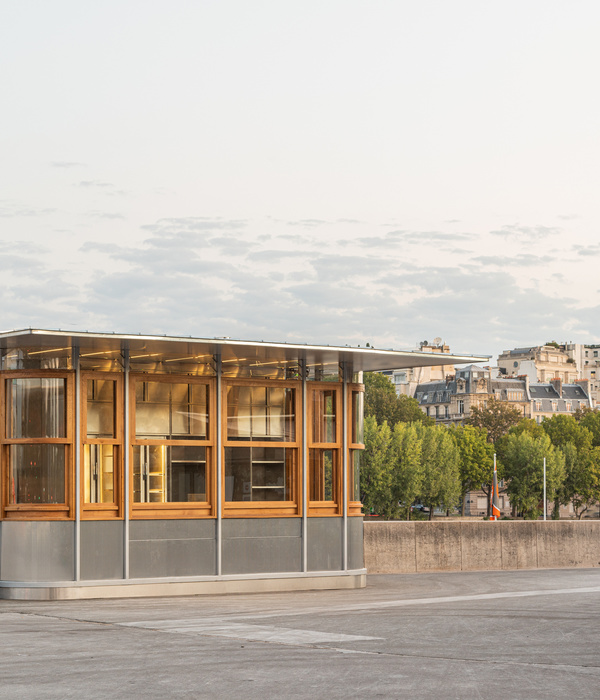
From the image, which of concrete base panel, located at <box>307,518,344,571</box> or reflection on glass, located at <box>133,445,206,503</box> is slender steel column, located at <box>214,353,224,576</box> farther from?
concrete base panel, located at <box>307,518,344,571</box>

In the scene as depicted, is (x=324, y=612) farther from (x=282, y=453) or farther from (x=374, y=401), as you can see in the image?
(x=374, y=401)

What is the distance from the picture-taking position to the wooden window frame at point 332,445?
2020 centimetres

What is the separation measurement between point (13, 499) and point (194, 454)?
120 inches

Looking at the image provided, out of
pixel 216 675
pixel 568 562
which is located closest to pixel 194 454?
pixel 216 675

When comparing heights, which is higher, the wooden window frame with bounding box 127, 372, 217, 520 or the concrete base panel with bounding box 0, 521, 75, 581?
the wooden window frame with bounding box 127, 372, 217, 520

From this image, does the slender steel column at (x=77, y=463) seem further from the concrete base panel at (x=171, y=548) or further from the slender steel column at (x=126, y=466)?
the concrete base panel at (x=171, y=548)

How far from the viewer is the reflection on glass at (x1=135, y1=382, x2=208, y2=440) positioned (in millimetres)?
18844

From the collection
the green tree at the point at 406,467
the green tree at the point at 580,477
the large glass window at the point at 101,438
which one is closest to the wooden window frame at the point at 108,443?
the large glass window at the point at 101,438

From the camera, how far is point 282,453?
1998cm

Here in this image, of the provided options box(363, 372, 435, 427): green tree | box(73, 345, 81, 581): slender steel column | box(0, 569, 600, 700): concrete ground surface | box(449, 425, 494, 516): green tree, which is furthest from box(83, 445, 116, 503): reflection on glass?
box(363, 372, 435, 427): green tree

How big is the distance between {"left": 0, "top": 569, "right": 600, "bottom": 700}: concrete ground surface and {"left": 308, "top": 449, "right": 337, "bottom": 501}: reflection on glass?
6.77 ft

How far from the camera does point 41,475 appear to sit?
59.6 feet

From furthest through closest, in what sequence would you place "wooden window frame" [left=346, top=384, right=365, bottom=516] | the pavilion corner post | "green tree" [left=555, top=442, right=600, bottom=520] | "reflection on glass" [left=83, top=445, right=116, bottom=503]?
1. "green tree" [left=555, top=442, right=600, bottom=520]
2. "wooden window frame" [left=346, top=384, right=365, bottom=516]
3. the pavilion corner post
4. "reflection on glass" [left=83, top=445, right=116, bottom=503]

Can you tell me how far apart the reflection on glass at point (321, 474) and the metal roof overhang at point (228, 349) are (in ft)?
5.38
